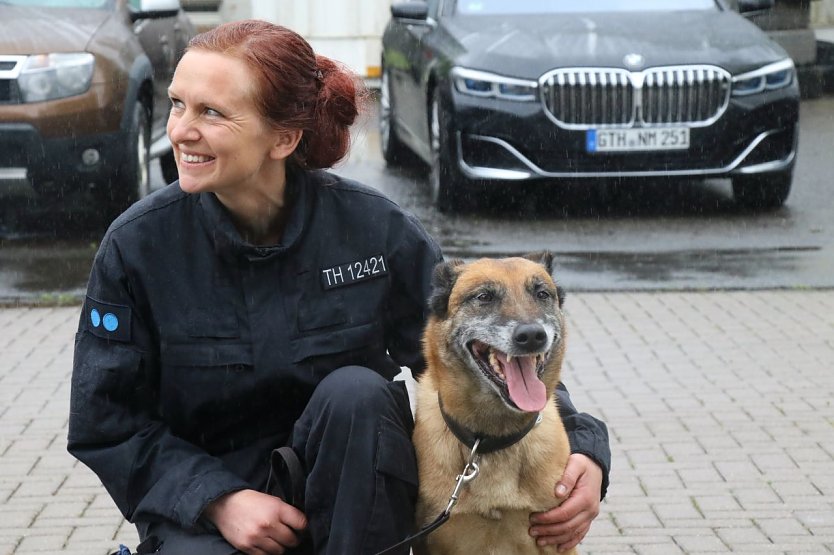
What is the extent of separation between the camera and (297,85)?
331 cm

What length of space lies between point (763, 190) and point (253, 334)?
7.40 m

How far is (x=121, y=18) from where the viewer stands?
9.42 meters

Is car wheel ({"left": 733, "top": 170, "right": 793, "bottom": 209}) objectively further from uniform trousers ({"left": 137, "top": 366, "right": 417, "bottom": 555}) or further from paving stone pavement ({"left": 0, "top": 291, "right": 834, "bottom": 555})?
uniform trousers ({"left": 137, "top": 366, "right": 417, "bottom": 555})

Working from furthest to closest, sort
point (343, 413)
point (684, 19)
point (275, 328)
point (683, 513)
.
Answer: point (684, 19), point (683, 513), point (275, 328), point (343, 413)

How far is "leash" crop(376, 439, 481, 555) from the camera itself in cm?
315

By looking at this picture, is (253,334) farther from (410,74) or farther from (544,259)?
(410,74)

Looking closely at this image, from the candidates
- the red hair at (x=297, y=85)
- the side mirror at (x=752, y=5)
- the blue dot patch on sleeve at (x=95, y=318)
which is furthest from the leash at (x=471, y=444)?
the side mirror at (x=752, y=5)

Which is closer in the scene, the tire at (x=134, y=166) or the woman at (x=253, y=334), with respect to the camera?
the woman at (x=253, y=334)

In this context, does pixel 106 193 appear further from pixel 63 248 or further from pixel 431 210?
pixel 431 210

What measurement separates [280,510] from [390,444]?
29 centimetres

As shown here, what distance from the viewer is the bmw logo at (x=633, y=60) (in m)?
9.32

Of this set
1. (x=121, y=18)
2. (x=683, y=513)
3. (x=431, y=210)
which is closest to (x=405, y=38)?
(x=431, y=210)

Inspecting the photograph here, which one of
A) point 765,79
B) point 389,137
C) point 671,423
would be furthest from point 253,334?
point 389,137

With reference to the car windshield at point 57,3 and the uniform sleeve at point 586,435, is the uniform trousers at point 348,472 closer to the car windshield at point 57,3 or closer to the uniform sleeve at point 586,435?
the uniform sleeve at point 586,435
